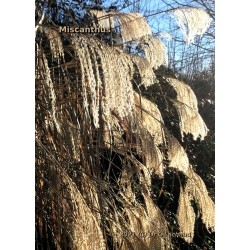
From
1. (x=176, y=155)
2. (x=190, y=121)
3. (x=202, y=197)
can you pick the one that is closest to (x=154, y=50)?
(x=190, y=121)

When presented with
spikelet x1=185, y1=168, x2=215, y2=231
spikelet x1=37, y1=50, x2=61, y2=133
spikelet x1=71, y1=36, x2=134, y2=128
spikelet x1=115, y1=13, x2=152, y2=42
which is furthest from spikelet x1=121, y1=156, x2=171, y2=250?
spikelet x1=115, y1=13, x2=152, y2=42

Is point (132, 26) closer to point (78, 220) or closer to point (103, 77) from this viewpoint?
point (103, 77)

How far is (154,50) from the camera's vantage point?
196 centimetres

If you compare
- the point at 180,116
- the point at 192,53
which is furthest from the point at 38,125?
the point at 192,53

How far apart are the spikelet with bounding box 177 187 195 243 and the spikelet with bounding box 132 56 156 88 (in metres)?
0.54

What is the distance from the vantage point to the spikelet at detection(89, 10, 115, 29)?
198 cm

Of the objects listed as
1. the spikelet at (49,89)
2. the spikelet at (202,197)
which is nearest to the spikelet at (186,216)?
the spikelet at (202,197)

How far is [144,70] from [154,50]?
111mm

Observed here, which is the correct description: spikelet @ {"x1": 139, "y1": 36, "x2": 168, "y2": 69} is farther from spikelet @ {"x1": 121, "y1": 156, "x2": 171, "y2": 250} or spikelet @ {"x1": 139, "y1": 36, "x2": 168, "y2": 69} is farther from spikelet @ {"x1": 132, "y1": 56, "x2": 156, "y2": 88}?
spikelet @ {"x1": 121, "y1": 156, "x2": 171, "y2": 250}

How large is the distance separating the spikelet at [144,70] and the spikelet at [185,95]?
113mm

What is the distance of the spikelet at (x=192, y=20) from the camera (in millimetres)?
1971

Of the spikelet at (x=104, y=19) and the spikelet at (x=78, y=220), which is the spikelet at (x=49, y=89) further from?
the spikelet at (x=104, y=19)

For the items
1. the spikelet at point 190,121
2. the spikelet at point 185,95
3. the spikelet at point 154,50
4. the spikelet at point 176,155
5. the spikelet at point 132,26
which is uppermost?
the spikelet at point 132,26
